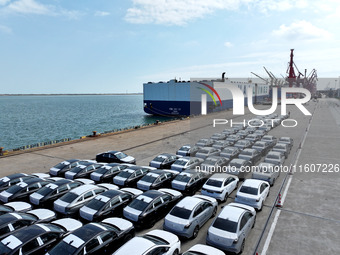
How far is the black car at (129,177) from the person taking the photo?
15.1m

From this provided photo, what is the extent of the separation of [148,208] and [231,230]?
12.5 feet

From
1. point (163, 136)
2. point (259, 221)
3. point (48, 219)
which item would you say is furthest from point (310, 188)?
point (163, 136)

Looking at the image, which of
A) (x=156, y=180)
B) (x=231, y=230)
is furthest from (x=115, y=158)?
(x=231, y=230)

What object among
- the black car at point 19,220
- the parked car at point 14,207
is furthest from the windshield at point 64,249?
A: the parked car at point 14,207

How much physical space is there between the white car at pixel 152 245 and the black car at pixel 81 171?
9173 mm

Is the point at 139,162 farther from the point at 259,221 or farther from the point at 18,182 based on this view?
the point at 259,221

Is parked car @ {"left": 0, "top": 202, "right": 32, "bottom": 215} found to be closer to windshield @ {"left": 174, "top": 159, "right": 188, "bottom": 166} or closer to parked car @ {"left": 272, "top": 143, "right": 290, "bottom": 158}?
windshield @ {"left": 174, "top": 159, "right": 188, "bottom": 166}

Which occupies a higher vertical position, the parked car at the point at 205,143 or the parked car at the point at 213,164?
the parked car at the point at 205,143

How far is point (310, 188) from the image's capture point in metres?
15.5

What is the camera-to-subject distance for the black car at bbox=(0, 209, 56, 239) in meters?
9.33

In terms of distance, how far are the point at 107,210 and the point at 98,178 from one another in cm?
511

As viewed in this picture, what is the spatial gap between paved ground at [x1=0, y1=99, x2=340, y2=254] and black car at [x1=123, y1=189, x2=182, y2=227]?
27.4 inches

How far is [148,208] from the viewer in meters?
11.0

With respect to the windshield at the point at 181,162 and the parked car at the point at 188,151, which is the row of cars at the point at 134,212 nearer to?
the windshield at the point at 181,162
